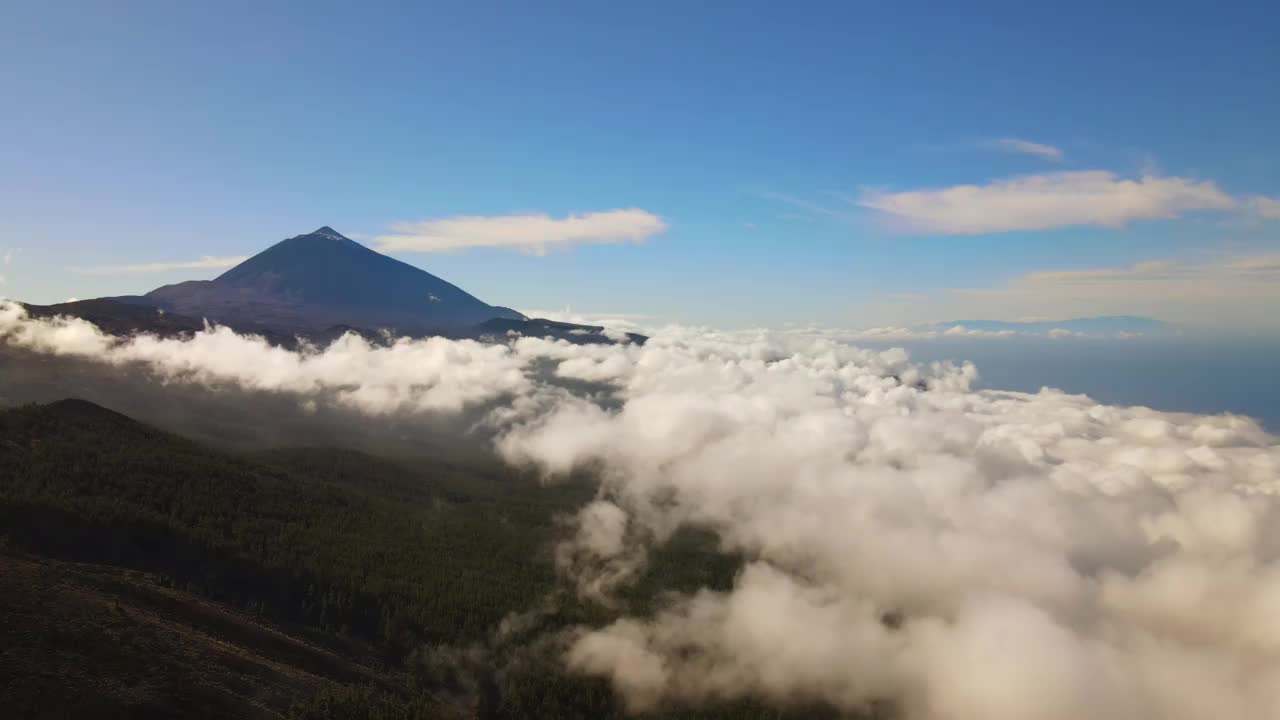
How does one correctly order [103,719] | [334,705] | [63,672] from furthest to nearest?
[334,705] → [63,672] → [103,719]

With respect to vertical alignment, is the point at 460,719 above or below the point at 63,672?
below

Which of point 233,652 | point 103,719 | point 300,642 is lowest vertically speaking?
point 300,642

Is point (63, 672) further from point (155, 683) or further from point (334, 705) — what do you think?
point (334, 705)

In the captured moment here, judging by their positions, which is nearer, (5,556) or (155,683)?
(155,683)

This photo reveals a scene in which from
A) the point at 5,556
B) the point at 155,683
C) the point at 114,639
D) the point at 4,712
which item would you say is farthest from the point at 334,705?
the point at 5,556

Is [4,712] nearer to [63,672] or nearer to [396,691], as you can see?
[63,672]

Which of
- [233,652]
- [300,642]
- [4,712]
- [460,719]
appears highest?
[4,712]

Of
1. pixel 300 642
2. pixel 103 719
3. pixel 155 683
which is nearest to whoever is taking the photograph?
pixel 103 719

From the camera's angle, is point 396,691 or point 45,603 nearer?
point 45,603

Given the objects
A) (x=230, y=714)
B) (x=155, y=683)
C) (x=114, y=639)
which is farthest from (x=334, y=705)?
(x=114, y=639)
